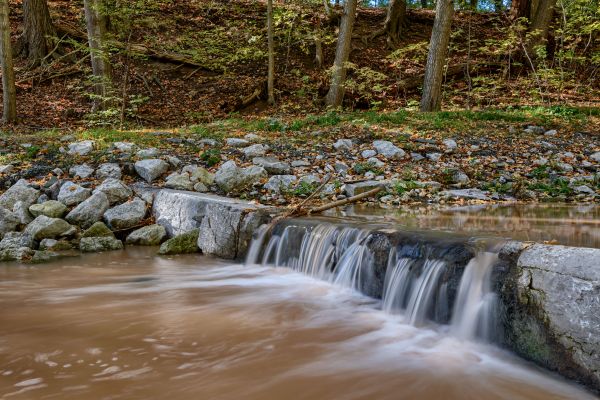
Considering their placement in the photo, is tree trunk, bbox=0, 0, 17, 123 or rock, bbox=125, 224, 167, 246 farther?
tree trunk, bbox=0, 0, 17, 123

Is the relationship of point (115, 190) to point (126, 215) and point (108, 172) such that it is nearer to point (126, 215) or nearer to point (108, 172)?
point (126, 215)

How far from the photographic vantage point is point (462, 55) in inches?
708

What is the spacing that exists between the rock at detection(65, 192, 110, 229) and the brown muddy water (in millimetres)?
1930

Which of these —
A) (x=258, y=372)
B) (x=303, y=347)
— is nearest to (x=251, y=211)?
(x=303, y=347)

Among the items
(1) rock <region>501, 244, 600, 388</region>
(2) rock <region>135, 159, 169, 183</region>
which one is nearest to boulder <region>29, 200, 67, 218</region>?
(2) rock <region>135, 159, 169, 183</region>

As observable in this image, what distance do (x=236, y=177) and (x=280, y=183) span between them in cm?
74

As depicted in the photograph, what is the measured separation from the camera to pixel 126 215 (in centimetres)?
673

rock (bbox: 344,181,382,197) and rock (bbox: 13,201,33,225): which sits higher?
Answer: rock (bbox: 344,181,382,197)

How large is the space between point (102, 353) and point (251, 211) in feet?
9.87

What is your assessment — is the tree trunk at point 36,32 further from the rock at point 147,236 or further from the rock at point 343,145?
the rock at point 147,236

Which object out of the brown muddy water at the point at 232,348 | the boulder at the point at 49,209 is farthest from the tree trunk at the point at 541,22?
the boulder at the point at 49,209

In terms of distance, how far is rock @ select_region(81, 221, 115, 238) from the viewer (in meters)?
6.35

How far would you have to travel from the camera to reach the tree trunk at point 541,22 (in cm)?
1530

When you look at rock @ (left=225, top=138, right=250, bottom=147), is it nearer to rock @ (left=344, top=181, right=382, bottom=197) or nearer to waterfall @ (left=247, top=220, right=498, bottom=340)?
rock @ (left=344, top=181, right=382, bottom=197)
